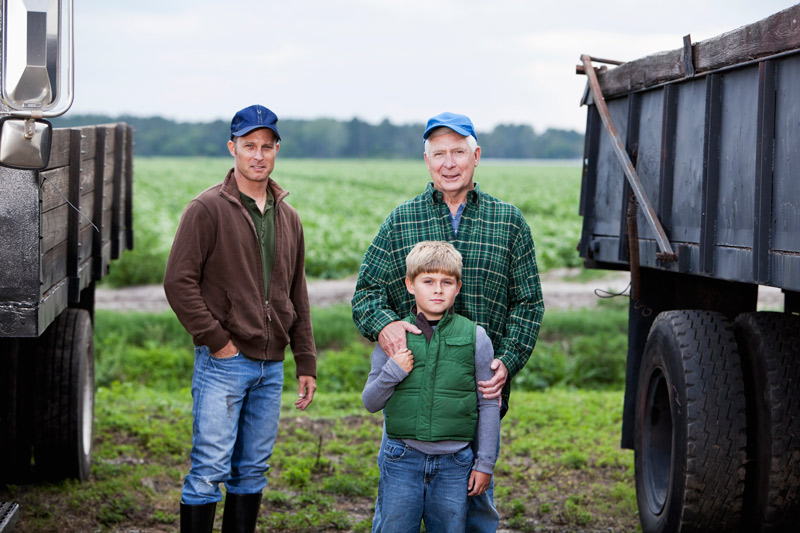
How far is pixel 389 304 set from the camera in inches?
156

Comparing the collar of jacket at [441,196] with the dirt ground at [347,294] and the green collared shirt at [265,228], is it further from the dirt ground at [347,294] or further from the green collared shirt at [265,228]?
the dirt ground at [347,294]

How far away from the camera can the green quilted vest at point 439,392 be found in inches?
139

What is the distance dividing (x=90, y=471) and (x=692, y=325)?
3.96 m

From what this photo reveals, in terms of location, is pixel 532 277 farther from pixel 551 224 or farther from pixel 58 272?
pixel 551 224

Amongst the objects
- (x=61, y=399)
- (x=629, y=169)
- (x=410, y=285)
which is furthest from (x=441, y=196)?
(x=61, y=399)

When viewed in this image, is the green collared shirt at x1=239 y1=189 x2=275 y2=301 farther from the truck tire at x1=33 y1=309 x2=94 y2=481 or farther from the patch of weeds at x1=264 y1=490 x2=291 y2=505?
the patch of weeds at x1=264 y1=490 x2=291 y2=505

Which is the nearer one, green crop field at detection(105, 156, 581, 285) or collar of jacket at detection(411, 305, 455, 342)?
collar of jacket at detection(411, 305, 455, 342)

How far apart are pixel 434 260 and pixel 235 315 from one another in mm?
1096

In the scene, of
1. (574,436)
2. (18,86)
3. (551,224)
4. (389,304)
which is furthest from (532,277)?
(551,224)

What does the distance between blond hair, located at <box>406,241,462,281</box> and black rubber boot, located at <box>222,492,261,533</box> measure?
146 cm

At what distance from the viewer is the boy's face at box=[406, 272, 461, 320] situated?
355cm

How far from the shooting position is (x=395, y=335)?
3.60m

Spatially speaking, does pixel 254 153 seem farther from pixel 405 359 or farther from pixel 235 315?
pixel 405 359

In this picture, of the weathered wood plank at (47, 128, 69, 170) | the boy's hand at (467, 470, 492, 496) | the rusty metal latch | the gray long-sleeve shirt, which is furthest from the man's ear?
the weathered wood plank at (47, 128, 69, 170)
